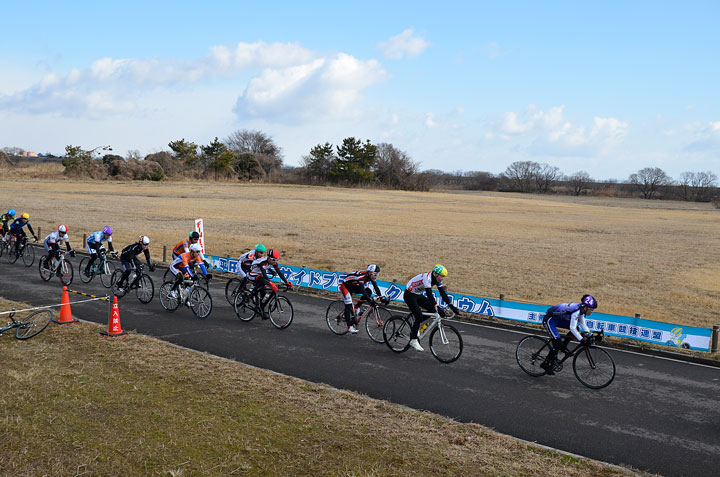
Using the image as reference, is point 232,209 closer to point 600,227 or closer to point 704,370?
point 600,227

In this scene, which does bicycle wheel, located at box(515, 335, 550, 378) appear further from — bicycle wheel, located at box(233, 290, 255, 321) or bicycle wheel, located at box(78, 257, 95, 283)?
bicycle wheel, located at box(78, 257, 95, 283)

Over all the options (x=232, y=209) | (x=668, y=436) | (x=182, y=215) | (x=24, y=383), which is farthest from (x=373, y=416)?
(x=232, y=209)

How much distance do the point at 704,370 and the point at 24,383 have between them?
41.9ft

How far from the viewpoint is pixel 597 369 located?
10742 millimetres

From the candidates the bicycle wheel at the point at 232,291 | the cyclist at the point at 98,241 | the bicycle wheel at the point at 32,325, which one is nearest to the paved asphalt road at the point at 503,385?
the bicycle wheel at the point at 232,291

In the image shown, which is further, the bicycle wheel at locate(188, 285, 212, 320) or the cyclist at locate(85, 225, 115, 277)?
the cyclist at locate(85, 225, 115, 277)

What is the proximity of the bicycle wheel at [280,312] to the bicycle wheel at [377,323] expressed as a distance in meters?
1.99

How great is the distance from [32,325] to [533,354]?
10.1 m

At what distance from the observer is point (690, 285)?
78.2 feet

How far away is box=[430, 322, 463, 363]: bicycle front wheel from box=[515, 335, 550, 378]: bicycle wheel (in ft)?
3.99

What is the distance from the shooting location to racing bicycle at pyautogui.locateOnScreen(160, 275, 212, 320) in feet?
49.0

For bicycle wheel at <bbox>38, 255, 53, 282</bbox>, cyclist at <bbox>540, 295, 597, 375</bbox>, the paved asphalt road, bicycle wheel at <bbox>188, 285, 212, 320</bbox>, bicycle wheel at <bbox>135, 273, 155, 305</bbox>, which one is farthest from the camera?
bicycle wheel at <bbox>38, 255, 53, 282</bbox>

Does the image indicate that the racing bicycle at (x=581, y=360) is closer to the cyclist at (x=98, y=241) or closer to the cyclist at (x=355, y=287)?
the cyclist at (x=355, y=287)

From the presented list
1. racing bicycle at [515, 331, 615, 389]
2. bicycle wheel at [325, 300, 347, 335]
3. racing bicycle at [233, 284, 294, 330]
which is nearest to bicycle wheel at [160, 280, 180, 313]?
racing bicycle at [233, 284, 294, 330]
